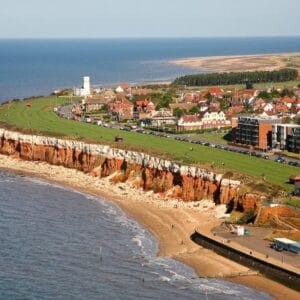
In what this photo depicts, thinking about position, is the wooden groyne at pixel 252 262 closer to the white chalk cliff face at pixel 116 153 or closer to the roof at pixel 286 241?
the roof at pixel 286 241

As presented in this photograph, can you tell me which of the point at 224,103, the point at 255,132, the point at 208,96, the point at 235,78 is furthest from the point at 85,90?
the point at 255,132

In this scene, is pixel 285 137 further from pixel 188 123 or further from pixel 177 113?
pixel 177 113

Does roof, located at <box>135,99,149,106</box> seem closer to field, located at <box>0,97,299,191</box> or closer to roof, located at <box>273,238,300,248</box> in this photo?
field, located at <box>0,97,299,191</box>

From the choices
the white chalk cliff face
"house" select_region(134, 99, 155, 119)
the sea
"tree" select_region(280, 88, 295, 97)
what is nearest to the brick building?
the white chalk cliff face

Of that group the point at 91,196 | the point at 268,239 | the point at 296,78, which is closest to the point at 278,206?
the point at 268,239

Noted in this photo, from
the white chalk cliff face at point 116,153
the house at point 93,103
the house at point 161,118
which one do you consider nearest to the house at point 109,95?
the house at point 93,103

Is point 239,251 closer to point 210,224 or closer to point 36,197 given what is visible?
point 210,224
